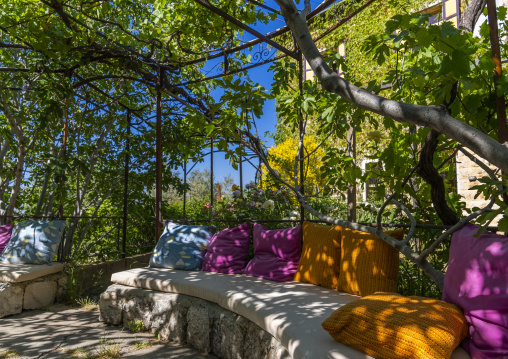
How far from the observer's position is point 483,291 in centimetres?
144

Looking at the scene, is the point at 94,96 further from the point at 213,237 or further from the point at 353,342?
the point at 353,342

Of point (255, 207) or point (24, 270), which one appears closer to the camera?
point (24, 270)

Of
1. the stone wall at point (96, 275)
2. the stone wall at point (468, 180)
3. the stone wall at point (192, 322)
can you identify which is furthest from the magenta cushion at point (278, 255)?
the stone wall at point (468, 180)

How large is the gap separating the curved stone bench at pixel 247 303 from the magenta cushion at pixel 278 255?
0.10 meters

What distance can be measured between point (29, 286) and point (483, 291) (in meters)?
3.79

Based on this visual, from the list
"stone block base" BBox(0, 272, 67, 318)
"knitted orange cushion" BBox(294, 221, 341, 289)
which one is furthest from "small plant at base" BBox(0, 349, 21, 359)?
"knitted orange cushion" BBox(294, 221, 341, 289)

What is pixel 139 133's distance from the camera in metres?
5.52

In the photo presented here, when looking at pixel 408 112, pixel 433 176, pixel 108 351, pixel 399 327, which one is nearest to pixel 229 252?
pixel 108 351

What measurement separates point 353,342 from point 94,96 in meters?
5.10

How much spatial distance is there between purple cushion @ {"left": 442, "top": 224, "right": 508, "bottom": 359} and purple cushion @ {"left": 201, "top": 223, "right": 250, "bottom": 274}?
191 cm

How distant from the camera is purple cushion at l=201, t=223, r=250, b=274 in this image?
3293 millimetres

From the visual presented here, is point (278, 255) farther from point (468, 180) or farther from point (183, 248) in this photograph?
point (468, 180)

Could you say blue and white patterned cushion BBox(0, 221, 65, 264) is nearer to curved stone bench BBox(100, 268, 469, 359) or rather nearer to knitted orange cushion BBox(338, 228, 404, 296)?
curved stone bench BBox(100, 268, 469, 359)

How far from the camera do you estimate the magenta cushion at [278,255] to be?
9.68 ft
